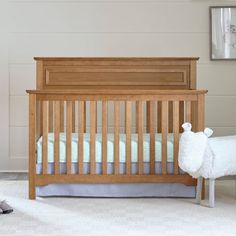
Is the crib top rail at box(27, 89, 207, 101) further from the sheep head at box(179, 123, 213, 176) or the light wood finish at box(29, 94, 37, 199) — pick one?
the sheep head at box(179, 123, 213, 176)

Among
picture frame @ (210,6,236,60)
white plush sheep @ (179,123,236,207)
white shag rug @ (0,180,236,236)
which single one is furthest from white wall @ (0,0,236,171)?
white plush sheep @ (179,123,236,207)

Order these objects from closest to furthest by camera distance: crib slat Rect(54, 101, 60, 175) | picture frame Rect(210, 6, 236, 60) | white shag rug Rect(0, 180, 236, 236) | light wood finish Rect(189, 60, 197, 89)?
white shag rug Rect(0, 180, 236, 236) < crib slat Rect(54, 101, 60, 175) < light wood finish Rect(189, 60, 197, 89) < picture frame Rect(210, 6, 236, 60)

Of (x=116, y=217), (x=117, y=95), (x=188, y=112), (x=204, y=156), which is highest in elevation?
(x=117, y=95)

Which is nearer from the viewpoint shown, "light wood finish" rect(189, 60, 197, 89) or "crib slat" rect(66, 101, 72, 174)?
"crib slat" rect(66, 101, 72, 174)

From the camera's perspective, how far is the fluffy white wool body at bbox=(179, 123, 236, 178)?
10.4ft

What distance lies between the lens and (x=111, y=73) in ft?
13.3

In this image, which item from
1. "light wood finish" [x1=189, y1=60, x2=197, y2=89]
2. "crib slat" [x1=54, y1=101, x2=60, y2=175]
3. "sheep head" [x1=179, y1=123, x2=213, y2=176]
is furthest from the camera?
"light wood finish" [x1=189, y1=60, x2=197, y2=89]

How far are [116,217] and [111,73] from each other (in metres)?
1.39

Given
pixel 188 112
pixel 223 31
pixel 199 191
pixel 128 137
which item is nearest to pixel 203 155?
pixel 199 191

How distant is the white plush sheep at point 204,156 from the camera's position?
125 inches

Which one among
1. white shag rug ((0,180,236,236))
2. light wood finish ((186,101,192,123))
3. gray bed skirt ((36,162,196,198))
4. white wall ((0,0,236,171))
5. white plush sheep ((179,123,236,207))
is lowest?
white shag rug ((0,180,236,236))

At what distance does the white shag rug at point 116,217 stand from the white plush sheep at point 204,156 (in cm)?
22

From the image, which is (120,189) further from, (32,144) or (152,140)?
(32,144)

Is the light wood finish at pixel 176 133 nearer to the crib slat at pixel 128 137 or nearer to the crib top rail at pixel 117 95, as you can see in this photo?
the crib top rail at pixel 117 95
